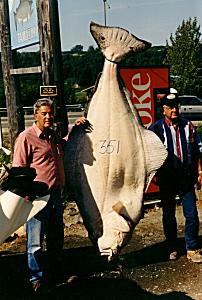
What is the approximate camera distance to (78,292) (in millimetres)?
5000

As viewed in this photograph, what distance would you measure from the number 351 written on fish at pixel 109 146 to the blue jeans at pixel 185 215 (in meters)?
1.74

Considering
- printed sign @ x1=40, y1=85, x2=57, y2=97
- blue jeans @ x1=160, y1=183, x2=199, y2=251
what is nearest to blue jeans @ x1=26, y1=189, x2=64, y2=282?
blue jeans @ x1=160, y1=183, x2=199, y2=251

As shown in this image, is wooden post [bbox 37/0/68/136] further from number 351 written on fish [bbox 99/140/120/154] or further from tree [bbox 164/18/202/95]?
tree [bbox 164/18/202/95]

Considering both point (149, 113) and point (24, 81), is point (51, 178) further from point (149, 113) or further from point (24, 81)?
point (24, 81)

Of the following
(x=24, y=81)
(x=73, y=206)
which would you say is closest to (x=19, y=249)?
(x=73, y=206)

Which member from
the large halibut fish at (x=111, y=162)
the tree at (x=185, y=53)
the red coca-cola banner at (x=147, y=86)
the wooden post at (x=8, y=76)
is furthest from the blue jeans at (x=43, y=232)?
the tree at (x=185, y=53)

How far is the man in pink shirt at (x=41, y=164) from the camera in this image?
4.47m

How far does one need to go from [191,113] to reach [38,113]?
A: 22.1 m

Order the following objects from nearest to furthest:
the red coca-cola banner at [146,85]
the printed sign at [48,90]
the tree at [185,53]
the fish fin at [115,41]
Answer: the fish fin at [115,41] < the printed sign at [48,90] < the red coca-cola banner at [146,85] < the tree at [185,53]

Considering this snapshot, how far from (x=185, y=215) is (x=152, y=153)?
5.94ft

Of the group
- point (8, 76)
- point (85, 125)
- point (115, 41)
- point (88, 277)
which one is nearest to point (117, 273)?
point (88, 277)

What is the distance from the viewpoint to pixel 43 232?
4773 mm

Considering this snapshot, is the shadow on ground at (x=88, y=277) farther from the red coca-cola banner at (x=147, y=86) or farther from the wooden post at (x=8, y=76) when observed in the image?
the wooden post at (x=8, y=76)

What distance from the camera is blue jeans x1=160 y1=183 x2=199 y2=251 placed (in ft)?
18.1
